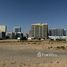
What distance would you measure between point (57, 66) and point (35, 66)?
64.1 inches

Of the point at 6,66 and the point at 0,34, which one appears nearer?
the point at 6,66

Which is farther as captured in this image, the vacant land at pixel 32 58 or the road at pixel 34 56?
the road at pixel 34 56

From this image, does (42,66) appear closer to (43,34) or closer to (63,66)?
(63,66)

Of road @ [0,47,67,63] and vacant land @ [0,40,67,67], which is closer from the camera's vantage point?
vacant land @ [0,40,67,67]

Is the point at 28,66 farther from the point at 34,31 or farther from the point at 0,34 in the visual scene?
the point at 34,31

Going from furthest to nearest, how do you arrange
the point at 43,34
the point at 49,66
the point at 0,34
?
the point at 43,34
the point at 0,34
the point at 49,66

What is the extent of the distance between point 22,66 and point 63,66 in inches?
120

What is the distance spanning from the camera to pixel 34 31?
199m

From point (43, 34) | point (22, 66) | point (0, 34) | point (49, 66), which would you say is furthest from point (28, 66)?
point (43, 34)

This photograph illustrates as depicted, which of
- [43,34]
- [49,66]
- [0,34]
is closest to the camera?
[49,66]

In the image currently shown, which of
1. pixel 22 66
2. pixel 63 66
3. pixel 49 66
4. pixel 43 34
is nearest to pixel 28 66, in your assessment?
pixel 22 66

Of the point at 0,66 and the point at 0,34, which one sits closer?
the point at 0,66

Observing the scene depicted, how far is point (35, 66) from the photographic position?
14.2 meters

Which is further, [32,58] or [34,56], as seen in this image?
[34,56]
